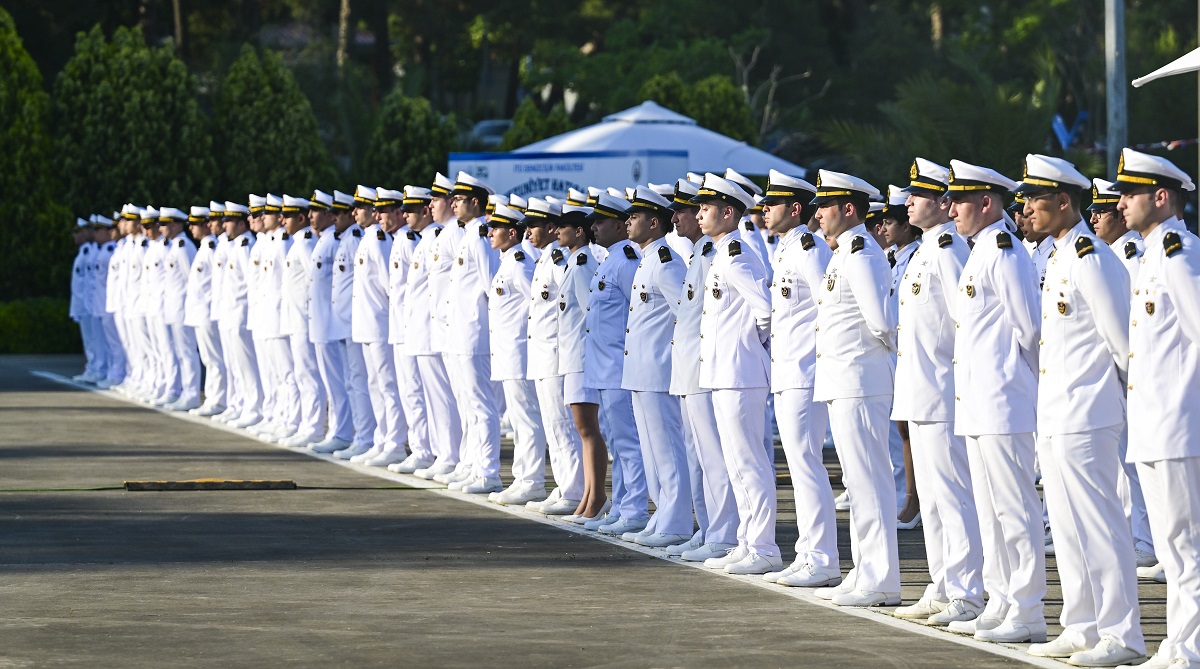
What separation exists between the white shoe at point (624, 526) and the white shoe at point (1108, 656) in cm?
502

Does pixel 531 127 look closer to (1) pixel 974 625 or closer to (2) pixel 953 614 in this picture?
(2) pixel 953 614

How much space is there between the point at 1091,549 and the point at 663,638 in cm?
191

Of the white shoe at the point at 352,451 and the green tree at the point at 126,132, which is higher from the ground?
the green tree at the point at 126,132

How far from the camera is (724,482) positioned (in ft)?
39.3

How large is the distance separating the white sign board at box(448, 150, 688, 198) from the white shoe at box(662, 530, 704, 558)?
1253 centimetres

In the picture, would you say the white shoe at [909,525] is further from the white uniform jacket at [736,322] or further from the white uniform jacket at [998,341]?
the white uniform jacket at [998,341]

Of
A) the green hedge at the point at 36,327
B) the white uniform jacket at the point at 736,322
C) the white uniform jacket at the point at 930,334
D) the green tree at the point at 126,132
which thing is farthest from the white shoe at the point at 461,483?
the green tree at the point at 126,132

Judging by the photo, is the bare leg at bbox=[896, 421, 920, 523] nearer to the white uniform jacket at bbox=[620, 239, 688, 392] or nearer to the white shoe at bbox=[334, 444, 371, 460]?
the white uniform jacket at bbox=[620, 239, 688, 392]

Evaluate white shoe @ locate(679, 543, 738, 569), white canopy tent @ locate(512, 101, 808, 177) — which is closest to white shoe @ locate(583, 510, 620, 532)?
white shoe @ locate(679, 543, 738, 569)

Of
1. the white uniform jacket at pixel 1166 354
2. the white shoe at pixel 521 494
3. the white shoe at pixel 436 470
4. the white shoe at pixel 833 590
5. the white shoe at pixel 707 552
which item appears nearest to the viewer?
the white uniform jacket at pixel 1166 354

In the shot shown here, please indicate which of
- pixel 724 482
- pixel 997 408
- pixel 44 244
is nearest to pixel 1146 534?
pixel 724 482

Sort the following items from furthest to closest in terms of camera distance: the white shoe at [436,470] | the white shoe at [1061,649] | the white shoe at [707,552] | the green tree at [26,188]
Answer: the green tree at [26,188]
the white shoe at [436,470]
the white shoe at [707,552]
the white shoe at [1061,649]

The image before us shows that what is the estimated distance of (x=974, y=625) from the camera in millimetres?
9398

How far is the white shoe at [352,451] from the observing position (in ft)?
61.0
